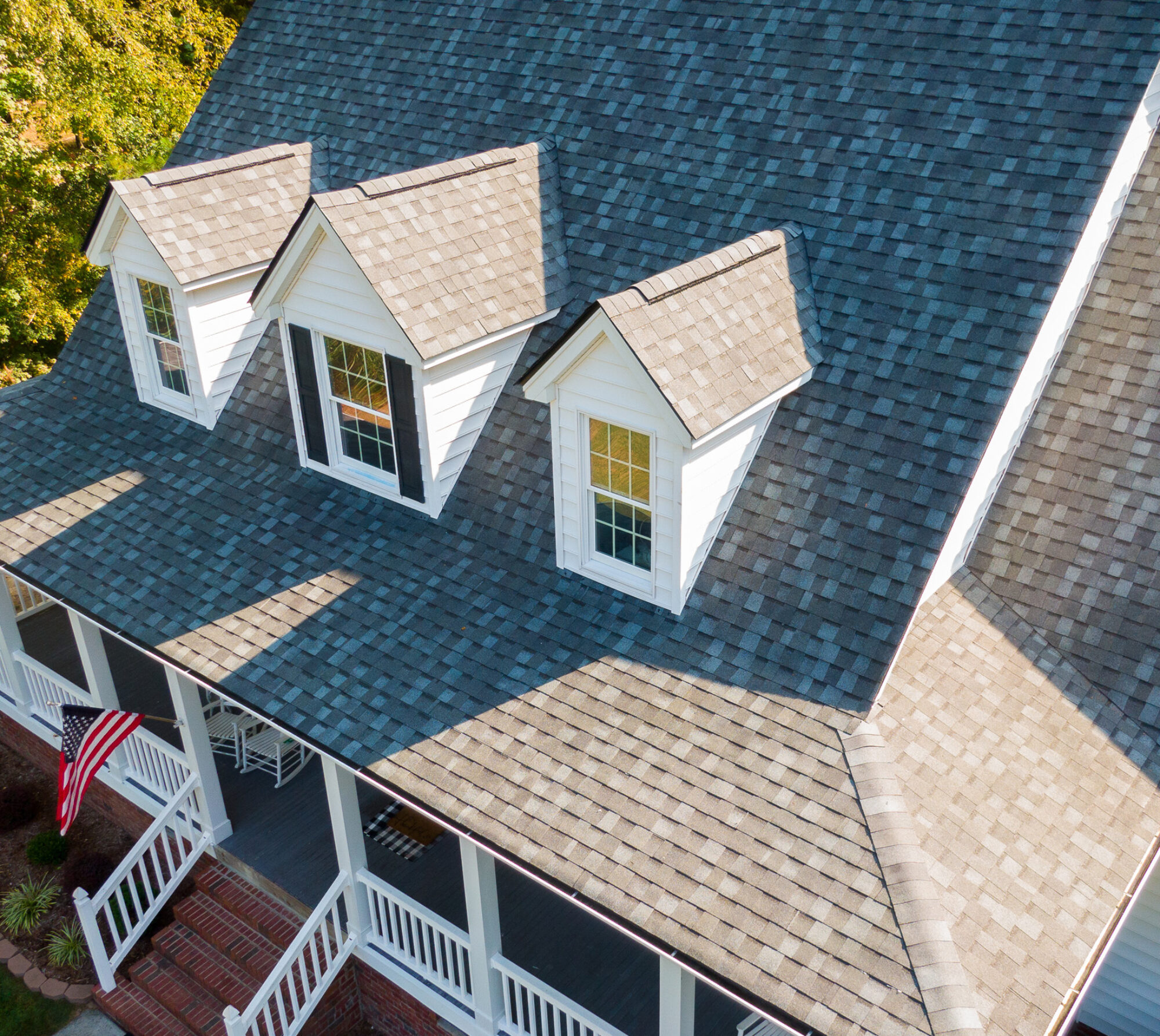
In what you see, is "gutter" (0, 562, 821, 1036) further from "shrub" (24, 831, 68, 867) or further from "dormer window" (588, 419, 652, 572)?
"shrub" (24, 831, 68, 867)

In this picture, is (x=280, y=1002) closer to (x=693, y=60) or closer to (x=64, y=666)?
(x=64, y=666)

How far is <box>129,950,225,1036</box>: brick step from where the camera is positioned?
1170 centimetres

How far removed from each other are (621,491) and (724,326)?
1763 mm

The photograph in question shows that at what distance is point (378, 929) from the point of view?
37.9 ft

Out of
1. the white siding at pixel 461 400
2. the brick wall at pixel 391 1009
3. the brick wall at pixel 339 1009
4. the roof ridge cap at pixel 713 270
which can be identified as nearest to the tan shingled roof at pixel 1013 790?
the roof ridge cap at pixel 713 270

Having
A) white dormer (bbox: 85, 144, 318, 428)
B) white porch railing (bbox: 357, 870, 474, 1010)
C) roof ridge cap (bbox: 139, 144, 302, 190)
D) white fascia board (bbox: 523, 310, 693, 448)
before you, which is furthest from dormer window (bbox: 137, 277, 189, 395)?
white porch railing (bbox: 357, 870, 474, 1010)

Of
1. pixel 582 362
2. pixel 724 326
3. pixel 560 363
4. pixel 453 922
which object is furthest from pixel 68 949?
pixel 724 326

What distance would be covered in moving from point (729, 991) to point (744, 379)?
4714mm

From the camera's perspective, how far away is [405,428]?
10.8m

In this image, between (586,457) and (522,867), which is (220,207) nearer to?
(586,457)

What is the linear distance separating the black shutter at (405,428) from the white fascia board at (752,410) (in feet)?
10.9

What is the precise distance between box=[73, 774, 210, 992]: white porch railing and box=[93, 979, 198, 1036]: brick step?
13cm

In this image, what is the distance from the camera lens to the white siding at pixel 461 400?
10391 millimetres

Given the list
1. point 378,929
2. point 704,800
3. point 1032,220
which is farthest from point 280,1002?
point 1032,220
